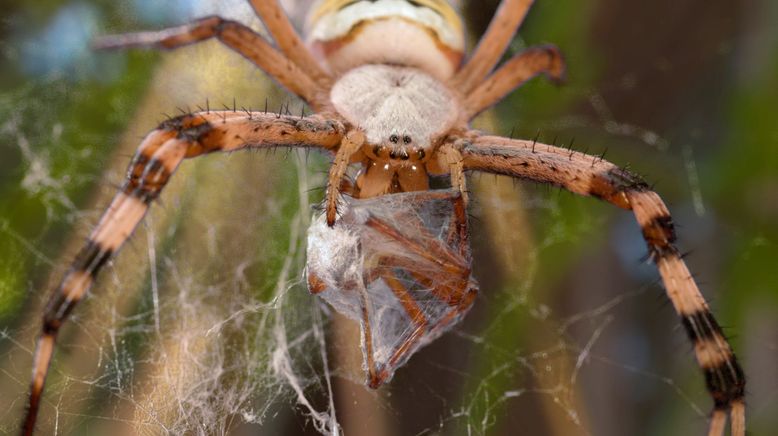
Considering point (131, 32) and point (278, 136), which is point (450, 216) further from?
point (131, 32)

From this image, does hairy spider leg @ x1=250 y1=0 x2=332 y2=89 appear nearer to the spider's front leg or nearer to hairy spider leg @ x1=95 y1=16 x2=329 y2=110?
hairy spider leg @ x1=95 y1=16 x2=329 y2=110

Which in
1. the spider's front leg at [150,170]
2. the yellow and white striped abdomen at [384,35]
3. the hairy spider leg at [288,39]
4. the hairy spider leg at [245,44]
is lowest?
the spider's front leg at [150,170]

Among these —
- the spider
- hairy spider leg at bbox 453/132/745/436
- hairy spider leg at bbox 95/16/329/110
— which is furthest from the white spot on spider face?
hairy spider leg at bbox 95/16/329/110

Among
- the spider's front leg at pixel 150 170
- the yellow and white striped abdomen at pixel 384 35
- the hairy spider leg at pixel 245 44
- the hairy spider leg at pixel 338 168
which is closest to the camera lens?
the spider's front leg at pixel 150 170

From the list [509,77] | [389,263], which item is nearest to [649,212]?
[389,263]

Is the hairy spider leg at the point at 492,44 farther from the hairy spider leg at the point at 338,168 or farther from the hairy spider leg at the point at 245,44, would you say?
the hairy spider leg at the point at 338,168

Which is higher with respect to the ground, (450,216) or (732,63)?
(732,63)

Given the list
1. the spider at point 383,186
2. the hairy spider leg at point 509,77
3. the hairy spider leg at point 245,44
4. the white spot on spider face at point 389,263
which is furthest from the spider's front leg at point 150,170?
the hairy spider leg at point 509,77

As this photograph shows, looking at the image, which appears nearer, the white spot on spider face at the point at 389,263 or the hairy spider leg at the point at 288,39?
the white spot on spider face at the point at 389,263

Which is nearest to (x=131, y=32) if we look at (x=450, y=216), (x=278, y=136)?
(x=278, y=136)
